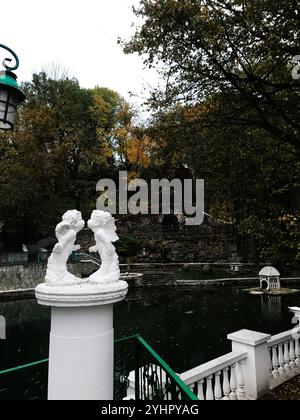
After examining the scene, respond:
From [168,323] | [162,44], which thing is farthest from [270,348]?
[168,323]

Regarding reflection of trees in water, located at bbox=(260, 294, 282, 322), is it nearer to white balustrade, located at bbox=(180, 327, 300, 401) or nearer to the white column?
white balustrade, located at bbox=(180, 327, 300, 401)

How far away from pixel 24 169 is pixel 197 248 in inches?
574

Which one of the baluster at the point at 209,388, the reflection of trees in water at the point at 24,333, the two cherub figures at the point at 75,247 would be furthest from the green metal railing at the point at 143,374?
the reflection of trees in water at the point at 24,333

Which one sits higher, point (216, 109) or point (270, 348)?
Answer: point (216, 109)

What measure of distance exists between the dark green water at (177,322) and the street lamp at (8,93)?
276 inches

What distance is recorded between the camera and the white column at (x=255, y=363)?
4750 mm

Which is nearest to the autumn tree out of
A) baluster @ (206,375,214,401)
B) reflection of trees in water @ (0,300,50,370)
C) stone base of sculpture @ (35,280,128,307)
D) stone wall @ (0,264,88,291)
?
stone wall @ (0,264,88,291)

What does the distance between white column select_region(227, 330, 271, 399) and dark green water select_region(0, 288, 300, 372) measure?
3271mm

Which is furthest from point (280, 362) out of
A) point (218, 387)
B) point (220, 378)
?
point (218, 387)

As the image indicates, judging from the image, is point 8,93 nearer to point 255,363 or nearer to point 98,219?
point 98,219

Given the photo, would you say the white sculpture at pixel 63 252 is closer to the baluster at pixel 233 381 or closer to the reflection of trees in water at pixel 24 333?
the baluster at pixel 233 381

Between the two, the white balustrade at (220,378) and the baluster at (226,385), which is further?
the baluster at (226,385)

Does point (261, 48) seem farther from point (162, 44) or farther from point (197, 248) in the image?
point (197, 248)

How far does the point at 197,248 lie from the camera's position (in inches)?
1021
